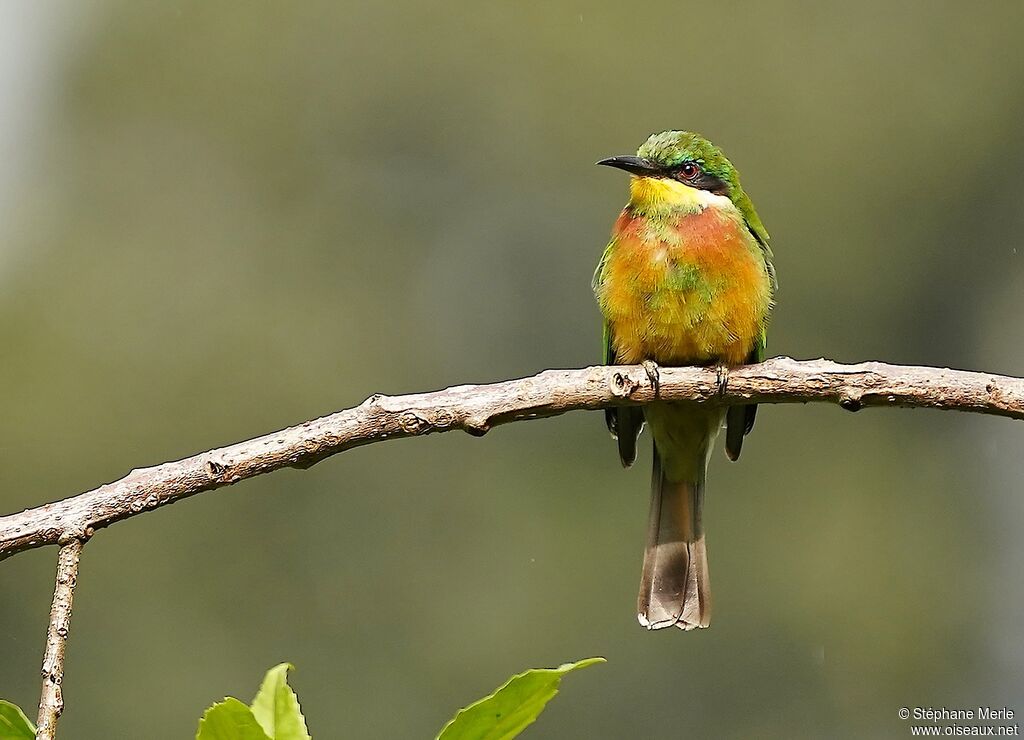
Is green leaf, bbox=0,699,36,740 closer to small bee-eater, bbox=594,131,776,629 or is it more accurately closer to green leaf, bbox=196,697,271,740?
green leaf, bbox=196,697,271,740

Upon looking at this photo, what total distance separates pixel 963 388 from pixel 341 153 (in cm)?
1710

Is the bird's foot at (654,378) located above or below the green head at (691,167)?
below

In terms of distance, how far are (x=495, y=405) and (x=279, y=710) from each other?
105 cm

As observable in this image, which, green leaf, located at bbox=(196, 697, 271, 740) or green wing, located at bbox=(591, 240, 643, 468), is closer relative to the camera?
green leaf, located at bbox=(196, 697, 271, 740)

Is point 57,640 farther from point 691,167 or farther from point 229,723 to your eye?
point 691,167

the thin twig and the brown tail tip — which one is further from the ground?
the brown tail tip

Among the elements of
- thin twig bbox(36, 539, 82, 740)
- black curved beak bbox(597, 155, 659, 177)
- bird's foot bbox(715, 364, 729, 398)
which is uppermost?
black curved beak bbox(597, 155, 659, 177)

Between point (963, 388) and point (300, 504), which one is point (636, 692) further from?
point (963, 388)

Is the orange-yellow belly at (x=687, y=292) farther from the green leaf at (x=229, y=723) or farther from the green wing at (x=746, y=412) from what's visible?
the green leaf at (x=229, y=723)

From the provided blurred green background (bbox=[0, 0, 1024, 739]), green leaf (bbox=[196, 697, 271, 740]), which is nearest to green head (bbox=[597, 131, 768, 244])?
green leaf (bbox=[196, 697, 271, 740])

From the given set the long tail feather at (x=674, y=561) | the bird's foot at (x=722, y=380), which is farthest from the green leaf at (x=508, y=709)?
the long tail feather at (x=674, y=561)

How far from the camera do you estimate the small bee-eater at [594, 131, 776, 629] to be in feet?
10.0

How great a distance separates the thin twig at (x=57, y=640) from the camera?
1.32 meters

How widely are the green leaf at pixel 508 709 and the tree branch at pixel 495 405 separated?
31.0 inches
